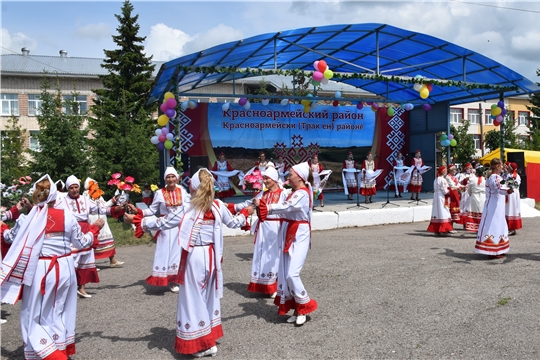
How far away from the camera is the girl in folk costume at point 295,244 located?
526 centimetres

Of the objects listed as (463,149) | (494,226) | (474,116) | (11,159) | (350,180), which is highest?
(474,116)

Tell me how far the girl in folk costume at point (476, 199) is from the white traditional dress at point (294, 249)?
7.57 m

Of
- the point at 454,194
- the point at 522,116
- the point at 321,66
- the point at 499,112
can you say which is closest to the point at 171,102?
A: the point at 321,66

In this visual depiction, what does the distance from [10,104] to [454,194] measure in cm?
2978

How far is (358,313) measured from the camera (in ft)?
18.6

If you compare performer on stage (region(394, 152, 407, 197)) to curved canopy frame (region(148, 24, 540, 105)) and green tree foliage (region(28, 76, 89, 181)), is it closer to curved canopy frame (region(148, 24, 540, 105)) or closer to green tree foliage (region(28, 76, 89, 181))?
curved canopy frame (region(148, 24, 540, 105))

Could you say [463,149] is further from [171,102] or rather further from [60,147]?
[60,147]

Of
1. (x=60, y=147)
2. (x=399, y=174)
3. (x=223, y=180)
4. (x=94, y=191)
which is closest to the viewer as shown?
(x=94, y=191)

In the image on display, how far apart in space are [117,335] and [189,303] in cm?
131

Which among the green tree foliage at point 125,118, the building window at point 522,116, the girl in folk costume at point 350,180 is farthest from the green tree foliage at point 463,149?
the green tree foliage at point 125,118

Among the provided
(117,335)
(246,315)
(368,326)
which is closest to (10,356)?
(117,335)

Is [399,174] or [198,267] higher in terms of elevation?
[399,174]

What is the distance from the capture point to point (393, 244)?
10211 millimetres

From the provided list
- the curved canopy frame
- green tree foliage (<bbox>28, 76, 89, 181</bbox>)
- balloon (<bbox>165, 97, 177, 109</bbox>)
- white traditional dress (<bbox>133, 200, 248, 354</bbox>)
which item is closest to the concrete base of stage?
balloon (<bbox>165, 97, 177, 109</bbox>)
